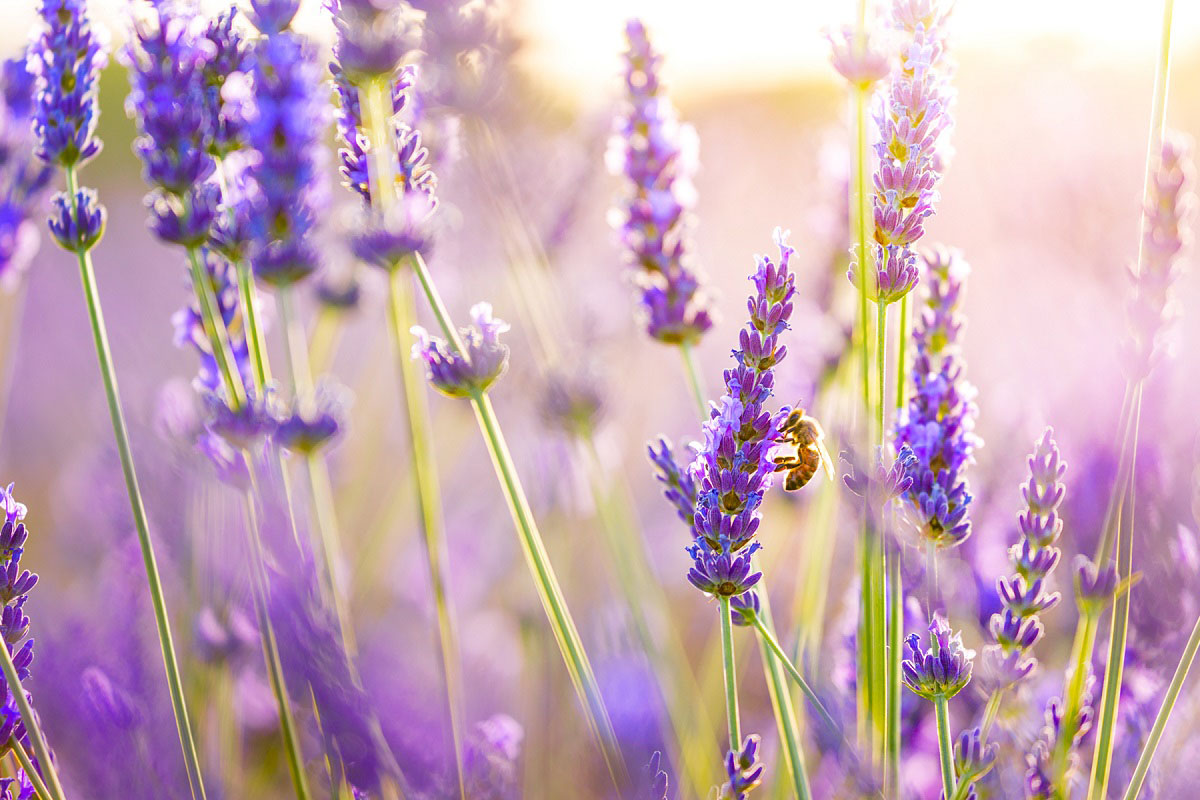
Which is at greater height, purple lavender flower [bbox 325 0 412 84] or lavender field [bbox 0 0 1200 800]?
purple lavender flower [bbox 325 0 412 84]

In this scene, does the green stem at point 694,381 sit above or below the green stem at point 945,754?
above

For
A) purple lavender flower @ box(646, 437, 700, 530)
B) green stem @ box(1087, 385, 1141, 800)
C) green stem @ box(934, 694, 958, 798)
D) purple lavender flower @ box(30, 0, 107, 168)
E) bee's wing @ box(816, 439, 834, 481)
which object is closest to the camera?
green stem @ box(934, 694, 958, 798)

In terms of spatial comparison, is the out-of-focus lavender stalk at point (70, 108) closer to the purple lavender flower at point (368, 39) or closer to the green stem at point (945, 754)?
the purple lavender flower at point (368, 39)

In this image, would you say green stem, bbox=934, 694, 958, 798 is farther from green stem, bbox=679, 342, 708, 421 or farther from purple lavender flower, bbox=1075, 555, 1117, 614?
green stem, bbox=679, 342, 708, 421

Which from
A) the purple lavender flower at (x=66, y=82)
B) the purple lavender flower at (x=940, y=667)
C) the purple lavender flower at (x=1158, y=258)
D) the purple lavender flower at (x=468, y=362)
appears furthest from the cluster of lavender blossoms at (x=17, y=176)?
the purple lavender flower at (x=1158, y=258)

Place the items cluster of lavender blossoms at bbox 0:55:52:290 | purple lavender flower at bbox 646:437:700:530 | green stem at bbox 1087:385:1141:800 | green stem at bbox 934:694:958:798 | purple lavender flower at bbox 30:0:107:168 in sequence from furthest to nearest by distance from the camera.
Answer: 1. cluster of lavender blossoms at bbox 0:55:52:290
2. purple lavender flower at bbox 30:0:107:168
3. purple lavender flower at bbox 646:437:700:530
4. green stem at bbox 1087:385:1141:800
5. green stem at bbox 934:694:958:798

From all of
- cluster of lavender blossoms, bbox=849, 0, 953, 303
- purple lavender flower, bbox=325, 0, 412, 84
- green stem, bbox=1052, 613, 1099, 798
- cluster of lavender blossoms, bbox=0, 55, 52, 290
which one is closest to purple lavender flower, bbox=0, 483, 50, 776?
purple lavender flower, bbox=325, 0, 412, 84
